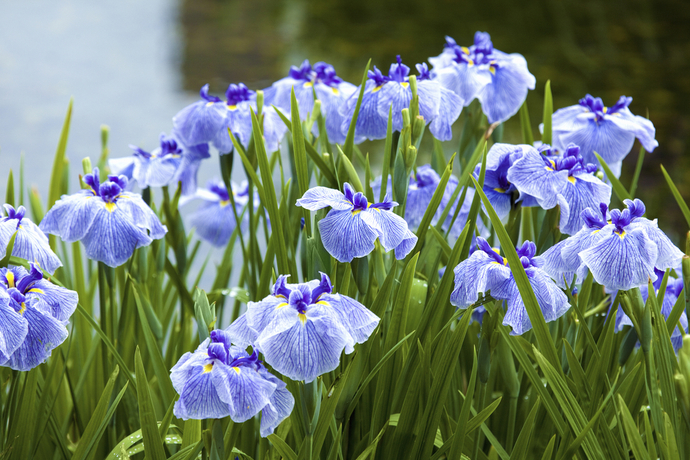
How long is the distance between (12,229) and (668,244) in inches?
26.8

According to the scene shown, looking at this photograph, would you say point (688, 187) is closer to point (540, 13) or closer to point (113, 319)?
point (113, 319)

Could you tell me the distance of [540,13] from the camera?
4922 mm

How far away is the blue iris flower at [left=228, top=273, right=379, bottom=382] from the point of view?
20.1 inches

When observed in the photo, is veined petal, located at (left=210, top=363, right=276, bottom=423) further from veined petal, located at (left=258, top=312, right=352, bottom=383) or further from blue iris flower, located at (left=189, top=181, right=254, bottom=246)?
blue iris flower, located at (left=189, top=181, right=254, bottom=246)

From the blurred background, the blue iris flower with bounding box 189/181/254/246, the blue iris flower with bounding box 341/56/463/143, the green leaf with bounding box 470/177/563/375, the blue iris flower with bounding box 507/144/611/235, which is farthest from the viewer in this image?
the blurred background

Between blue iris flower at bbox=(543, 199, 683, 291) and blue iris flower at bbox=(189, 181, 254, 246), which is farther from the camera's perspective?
blue iris flower at bbox=(189, 181, 254, 246)

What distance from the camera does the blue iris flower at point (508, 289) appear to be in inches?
24.5

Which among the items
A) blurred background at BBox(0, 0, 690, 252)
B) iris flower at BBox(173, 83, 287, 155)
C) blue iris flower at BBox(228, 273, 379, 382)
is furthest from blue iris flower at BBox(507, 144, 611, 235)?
blurred background at BBox(0, 0, 690, 252)

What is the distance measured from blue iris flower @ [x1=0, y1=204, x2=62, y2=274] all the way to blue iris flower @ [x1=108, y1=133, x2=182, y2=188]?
0.73ft

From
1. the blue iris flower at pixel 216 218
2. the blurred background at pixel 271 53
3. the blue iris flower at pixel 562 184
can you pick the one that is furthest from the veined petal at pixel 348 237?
the blurred background at pixel 271 53

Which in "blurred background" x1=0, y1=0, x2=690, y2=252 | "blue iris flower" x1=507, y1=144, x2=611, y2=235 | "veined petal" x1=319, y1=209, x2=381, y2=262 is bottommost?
"blurred background" x1=0, y1=0, x2=690, y2=252

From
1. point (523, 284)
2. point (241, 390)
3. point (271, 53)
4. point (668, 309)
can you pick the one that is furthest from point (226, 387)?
point (271, 53)

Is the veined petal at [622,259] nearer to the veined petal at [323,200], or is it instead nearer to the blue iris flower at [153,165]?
the veined petal at [323,200]

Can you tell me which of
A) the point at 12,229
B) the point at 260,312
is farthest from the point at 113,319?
the point at 260,312
